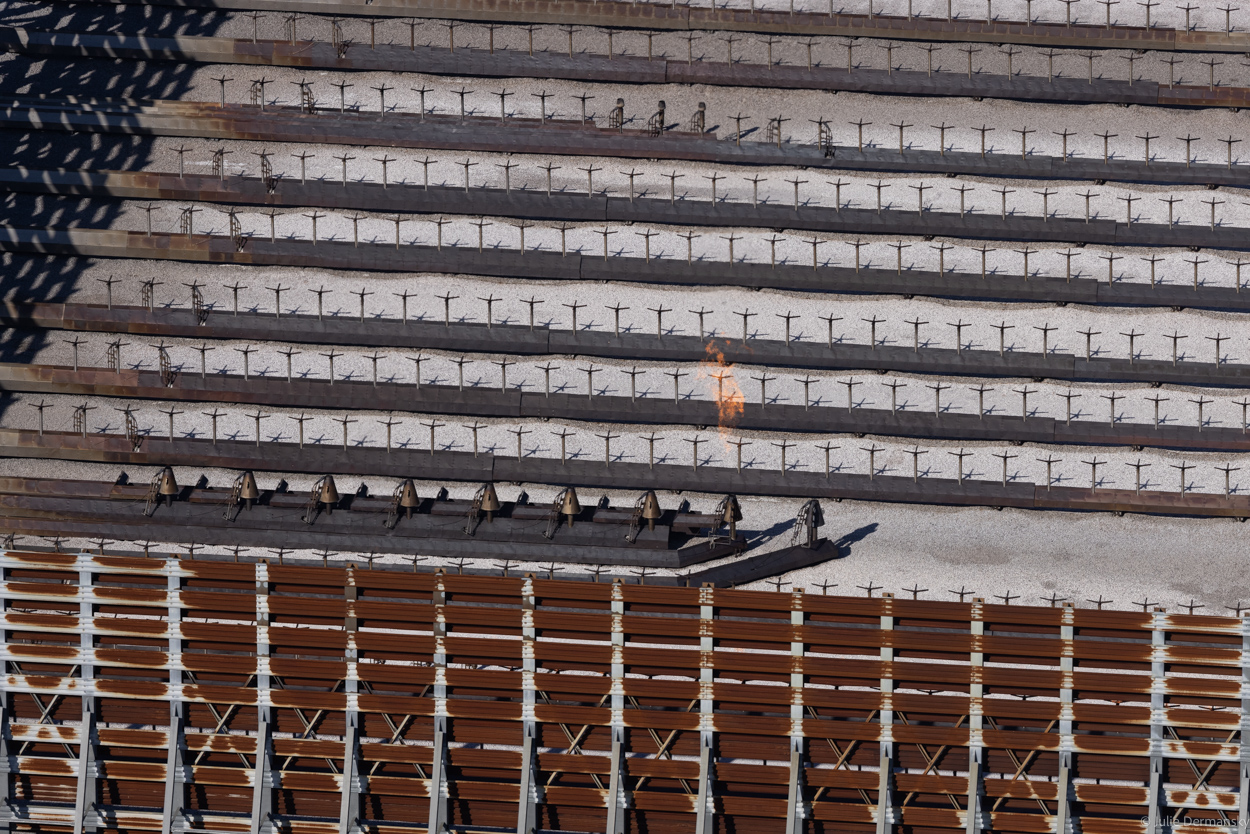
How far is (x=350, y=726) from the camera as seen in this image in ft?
401

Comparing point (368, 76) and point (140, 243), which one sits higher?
point (368, 76)

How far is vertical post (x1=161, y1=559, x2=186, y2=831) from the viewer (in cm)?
12231

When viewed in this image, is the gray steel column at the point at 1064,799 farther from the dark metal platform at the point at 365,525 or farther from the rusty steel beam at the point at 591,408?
the dark metal platform at the point at 365,525

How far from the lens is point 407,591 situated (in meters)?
123

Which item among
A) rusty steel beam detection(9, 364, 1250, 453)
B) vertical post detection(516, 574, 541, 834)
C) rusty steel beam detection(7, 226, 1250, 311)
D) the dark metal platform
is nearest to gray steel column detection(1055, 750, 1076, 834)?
rusty steel beam detection(9, 364, 1250, 453)

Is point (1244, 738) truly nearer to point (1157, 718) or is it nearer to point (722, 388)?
point (1157, 718)

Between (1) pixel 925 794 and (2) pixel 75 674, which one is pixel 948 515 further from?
(2) pixel 75 674

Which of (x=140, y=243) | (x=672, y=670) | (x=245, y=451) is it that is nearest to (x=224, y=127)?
(x=140, y=243)

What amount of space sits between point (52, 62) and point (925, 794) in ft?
Result: 190

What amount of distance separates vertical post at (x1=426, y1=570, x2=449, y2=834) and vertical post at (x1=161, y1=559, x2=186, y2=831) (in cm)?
1105

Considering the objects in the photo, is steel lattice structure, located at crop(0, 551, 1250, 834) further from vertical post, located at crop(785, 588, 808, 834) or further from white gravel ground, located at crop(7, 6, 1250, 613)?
white gravel ground, located at crop(7, 6, 1250, 613)

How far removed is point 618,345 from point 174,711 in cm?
2751

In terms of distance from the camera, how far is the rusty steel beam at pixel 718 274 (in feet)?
441

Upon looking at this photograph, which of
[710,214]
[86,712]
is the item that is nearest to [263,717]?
[86,712]
